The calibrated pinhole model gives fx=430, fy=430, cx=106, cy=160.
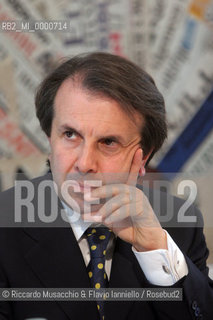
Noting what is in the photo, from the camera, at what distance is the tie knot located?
1252 mm

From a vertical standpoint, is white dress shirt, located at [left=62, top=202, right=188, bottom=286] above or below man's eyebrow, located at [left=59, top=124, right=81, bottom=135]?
below

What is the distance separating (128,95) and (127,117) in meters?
0.06

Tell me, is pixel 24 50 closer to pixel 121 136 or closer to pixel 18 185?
pixel 18 185

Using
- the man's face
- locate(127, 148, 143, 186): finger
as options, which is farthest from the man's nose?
locate(127, 148, 143, 186): finger

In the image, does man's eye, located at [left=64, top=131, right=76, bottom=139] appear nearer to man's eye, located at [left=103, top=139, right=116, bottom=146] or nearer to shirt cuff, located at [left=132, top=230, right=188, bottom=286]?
man's eye, located at [left=103, top=139, right=116, bottom=146]

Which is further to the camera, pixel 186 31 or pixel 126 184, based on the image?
pixel 186 31

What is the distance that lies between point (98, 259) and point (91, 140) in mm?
354

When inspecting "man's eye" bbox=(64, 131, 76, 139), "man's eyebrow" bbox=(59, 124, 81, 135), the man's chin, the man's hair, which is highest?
the man's hair

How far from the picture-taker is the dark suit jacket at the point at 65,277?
1.20 m

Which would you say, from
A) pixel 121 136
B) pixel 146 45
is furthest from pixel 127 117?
pixel 146 45

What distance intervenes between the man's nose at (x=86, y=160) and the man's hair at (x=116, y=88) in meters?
0.16

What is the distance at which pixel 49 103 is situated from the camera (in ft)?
4.42

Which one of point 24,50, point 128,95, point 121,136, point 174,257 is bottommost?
point 174,257

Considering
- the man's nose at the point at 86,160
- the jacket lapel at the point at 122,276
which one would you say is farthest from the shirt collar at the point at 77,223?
the man's nose at the point at 86,160
